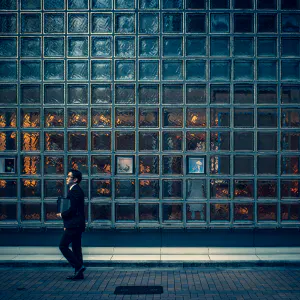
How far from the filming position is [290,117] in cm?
1012

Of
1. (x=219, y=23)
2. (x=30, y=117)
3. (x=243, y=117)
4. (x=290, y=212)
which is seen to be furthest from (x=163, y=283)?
(x=219, y=23)

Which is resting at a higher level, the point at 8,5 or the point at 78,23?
the point at 8,5

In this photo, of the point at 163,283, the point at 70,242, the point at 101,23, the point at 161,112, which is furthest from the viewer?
the point at 101,23

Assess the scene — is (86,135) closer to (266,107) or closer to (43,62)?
(43,62)

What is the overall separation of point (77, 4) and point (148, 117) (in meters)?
3.14

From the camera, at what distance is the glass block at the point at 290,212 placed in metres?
10.1

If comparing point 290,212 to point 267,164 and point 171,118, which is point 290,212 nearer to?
point 267,164

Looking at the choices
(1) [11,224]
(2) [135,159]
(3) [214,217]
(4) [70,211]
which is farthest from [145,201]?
(1) [11,224]

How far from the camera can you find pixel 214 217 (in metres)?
10.1

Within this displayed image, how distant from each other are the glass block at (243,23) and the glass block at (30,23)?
15.1 ft

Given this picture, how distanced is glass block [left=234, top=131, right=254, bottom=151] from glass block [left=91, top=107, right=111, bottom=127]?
3.00 m

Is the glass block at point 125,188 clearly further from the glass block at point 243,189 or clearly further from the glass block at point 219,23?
the glass block at point 219,23

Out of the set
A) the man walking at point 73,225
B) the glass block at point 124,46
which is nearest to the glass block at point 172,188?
the man walking at point 73,225

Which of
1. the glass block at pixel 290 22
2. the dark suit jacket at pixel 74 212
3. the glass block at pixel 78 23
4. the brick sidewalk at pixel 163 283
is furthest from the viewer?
the glass block at pixel 78 23
